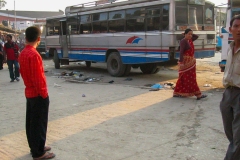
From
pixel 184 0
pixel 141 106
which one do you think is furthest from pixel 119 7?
pixel 141 106

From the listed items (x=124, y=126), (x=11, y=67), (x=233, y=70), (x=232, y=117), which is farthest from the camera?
(x=11, y=67)

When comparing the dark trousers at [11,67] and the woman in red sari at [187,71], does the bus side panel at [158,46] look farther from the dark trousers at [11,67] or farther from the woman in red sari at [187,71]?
the dark trousers at [11,67]

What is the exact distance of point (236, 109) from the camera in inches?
115

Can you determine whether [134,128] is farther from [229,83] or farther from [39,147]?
[229,83]

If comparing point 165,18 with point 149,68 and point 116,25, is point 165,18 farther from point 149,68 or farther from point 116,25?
point 149,68

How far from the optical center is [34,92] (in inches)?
147

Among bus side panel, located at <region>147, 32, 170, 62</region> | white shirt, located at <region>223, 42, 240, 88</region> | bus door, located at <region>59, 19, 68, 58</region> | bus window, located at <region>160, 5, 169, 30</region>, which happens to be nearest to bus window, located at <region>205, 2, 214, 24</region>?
bus window, located at <region>160, 5, 169, 30</region>

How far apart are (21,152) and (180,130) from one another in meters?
2.51

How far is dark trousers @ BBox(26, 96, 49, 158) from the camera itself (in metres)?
3.79

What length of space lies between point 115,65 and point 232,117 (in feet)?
31.5

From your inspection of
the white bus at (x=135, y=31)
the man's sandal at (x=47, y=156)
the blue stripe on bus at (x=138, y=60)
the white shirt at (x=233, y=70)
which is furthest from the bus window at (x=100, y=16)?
the white shirt at (x=233, y=70)

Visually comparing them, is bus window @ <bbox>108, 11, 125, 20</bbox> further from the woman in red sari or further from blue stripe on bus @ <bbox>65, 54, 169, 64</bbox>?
the woman in red sari

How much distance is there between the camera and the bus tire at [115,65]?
473 inches

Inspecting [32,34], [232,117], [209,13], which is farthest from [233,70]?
[209,13]
